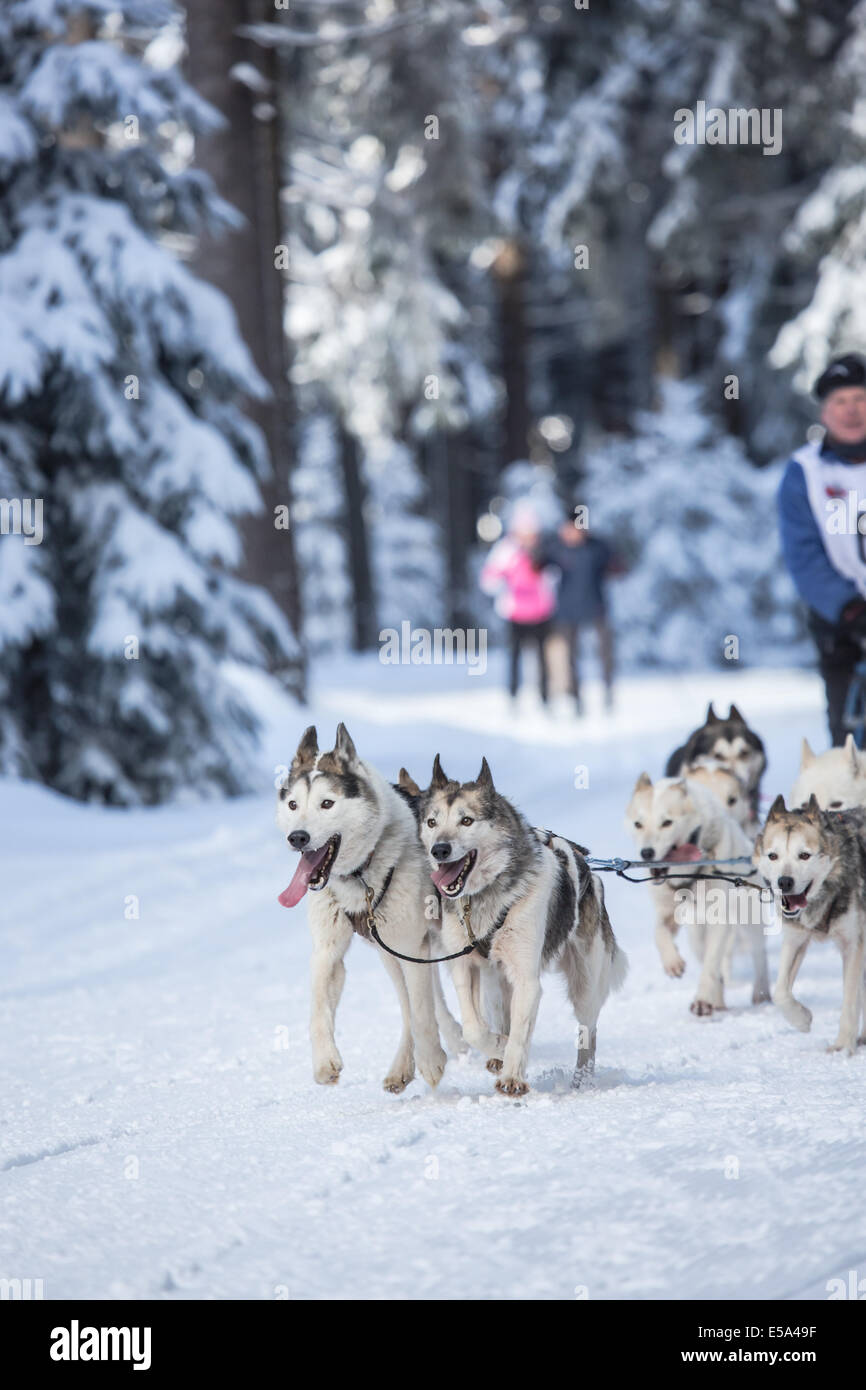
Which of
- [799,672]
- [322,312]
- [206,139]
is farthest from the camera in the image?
[799,672]

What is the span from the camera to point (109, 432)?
9.30 meters

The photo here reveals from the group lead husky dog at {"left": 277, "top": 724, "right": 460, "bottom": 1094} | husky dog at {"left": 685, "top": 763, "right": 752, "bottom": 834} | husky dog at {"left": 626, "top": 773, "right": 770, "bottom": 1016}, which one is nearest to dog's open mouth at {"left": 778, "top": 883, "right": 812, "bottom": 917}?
husky dog at {"left": 626, "top": 773, "right": 770, "bottom": 1016}

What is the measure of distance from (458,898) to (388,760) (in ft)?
22.3

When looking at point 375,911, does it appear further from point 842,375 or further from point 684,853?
point 842,375

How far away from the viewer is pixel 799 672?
20.9 meters

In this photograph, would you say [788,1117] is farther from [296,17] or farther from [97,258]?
[296,17]

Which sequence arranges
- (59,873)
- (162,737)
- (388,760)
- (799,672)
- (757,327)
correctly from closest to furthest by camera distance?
(59,873), (162,737), (388,760), (799,672), (757,327)

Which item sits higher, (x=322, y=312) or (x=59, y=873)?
(x=322, y=312)

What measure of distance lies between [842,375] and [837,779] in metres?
1.78

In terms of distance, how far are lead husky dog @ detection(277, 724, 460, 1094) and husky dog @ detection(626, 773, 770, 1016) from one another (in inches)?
54.2

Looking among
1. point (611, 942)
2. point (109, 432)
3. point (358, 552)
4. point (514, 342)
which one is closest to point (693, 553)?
point (514, 342)

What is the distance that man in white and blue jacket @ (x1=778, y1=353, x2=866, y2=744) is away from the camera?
6164mm
